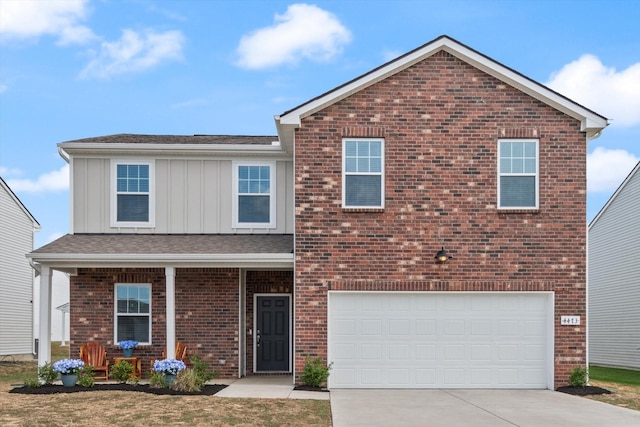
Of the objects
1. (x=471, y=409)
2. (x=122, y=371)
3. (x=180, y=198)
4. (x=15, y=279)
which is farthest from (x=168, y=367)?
(x=15, y=279)

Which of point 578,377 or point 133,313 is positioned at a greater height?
point 133,313

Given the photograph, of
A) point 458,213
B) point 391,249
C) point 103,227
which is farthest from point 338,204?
point 103,227

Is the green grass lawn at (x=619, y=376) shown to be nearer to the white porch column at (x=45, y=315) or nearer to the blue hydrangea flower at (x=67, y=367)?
the blue hydrangea flower at (x=67, y=367)

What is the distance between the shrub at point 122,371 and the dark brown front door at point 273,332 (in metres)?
3.49

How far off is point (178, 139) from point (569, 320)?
10831mm

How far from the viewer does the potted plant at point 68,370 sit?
1440 centimetres

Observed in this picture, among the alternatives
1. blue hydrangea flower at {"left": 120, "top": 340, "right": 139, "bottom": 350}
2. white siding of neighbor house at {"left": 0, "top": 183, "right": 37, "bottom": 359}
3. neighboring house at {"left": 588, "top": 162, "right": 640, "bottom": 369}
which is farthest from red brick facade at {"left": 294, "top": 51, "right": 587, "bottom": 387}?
white siding of neighbor house at {"left": 0, "top": 183, "right": 37, "bottom": 359}

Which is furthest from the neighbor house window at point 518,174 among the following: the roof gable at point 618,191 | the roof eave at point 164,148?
the roof gable at point 618,191

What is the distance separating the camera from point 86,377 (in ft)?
47.6

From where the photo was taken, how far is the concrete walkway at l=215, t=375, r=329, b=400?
13.5 meters

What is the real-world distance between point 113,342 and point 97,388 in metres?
2.56

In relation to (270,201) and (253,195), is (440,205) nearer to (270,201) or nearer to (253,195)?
(270,201)

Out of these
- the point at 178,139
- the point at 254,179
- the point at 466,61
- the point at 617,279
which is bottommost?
the point at 617,279

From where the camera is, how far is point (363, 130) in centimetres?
1536
